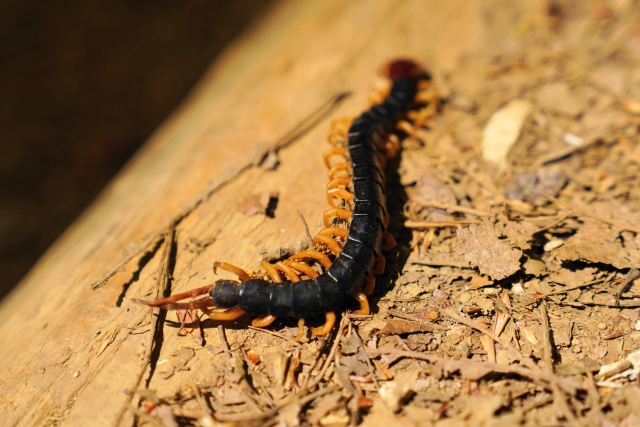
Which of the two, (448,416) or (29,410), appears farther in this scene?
(29,410)

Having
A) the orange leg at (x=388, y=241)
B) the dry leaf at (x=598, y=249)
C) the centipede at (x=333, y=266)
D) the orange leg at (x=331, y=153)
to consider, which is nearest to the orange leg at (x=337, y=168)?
the centipede at (x=333, y=266)

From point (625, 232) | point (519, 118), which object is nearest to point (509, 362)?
point (625, 232)

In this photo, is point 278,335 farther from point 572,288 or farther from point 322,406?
point 572,288

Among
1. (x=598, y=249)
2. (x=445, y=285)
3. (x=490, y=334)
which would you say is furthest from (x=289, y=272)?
(x=598, y=249)

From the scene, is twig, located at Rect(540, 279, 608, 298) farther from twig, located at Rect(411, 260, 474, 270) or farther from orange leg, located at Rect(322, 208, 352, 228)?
orange leg, located at Rect(322, 208, 352, 228)

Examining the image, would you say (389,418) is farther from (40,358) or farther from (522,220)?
(40,358)

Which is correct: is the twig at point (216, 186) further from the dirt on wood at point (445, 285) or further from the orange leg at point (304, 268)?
the orange leg at point (304, 268)

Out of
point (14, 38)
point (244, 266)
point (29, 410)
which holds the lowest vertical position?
point (244, 266)

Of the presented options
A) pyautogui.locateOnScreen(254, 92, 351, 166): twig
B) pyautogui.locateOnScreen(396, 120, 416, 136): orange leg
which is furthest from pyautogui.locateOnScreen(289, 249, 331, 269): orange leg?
pyautogui.locateOnScreen(396, 120, 416, 136): orange leg
